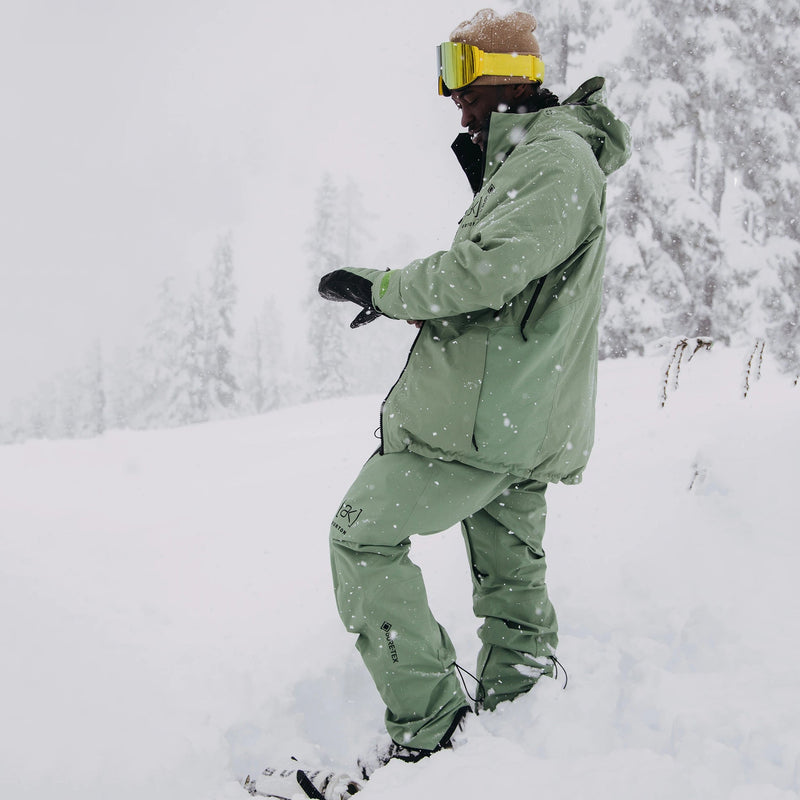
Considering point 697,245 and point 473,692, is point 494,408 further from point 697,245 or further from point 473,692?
point 697,245

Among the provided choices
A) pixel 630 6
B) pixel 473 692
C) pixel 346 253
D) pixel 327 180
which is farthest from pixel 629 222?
pixel 346 253

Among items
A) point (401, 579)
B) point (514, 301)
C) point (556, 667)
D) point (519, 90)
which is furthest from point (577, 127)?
point (556, 667)

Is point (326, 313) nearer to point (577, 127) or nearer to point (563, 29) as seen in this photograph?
point (563, 29)

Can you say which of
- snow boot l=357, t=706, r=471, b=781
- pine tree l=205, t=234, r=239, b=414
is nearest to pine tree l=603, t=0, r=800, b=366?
snow boot l=357, t=706, r=471, b=781

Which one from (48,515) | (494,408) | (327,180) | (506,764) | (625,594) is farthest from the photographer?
(327,180)

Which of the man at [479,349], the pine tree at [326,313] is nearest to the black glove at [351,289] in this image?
the man at [479,349]

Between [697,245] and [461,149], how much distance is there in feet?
49.6

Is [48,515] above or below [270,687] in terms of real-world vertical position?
below

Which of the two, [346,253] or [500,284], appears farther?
[346,253]

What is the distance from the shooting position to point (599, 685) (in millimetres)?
2529

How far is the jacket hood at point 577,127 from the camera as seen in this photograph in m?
2.22

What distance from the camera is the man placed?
201cm

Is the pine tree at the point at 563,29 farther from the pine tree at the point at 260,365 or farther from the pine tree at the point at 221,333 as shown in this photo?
the pine tree at the point at 260,365

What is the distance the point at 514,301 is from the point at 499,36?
3.19ft
